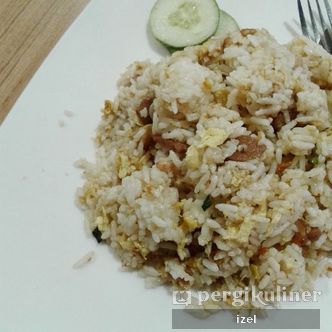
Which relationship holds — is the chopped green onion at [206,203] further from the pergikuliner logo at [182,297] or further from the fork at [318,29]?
the fork at [318,29]

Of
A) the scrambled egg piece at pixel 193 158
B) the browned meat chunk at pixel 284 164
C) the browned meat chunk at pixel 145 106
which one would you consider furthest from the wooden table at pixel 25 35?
the browned meat chunk at pixel 284 164

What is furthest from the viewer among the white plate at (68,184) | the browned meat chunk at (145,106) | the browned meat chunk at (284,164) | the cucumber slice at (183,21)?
the cucumber slice at (183,21)

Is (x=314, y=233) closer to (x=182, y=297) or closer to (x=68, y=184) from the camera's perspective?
(x=182, y=297)

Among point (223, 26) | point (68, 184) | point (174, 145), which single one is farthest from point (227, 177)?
point (223, 26)

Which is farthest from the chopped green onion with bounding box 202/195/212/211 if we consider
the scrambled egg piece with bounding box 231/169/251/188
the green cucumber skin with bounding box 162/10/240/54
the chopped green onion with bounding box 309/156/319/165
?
the green cucumber skin with bounding box 162/10/240/54

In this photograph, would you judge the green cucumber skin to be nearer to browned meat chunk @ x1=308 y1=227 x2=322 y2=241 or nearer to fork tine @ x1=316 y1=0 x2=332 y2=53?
A: fork tine @ x1=316 y1=0 x2=332 y2=53

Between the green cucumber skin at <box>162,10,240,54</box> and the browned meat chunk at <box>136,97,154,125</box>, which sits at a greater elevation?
the green cucumber skin at <box>162,10,240,54</box>
